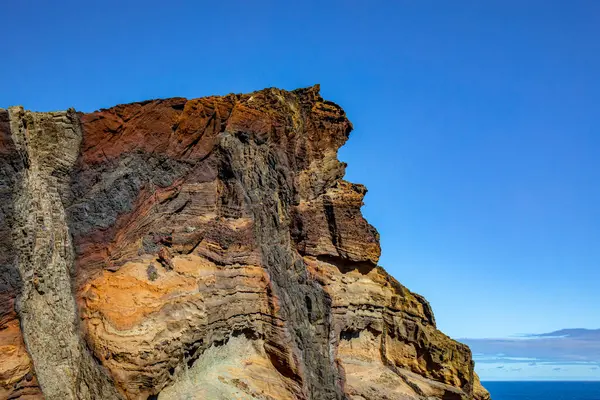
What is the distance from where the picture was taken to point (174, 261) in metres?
19.2

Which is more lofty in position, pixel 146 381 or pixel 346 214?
pixel 346 214

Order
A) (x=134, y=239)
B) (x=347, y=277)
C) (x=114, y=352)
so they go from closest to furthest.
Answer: (x=114, y=352)
(x=134, y=239)
(x=347, y=277)

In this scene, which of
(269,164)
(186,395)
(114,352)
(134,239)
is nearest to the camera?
(114,352)

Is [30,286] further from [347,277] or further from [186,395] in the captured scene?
[347,277]

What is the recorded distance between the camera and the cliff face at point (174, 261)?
54.5 feet

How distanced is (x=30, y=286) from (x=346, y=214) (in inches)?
599

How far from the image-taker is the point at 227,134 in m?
22.3

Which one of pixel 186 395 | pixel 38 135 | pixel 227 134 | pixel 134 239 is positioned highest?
pixel 227 134

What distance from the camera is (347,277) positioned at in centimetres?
2880

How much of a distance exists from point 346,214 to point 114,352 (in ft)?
48.7

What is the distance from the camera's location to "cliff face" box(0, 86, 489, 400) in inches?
655

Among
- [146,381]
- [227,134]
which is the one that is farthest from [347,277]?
[146,381]

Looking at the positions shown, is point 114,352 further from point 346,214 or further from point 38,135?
point 346,214

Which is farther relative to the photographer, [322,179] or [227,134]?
[322,179]
